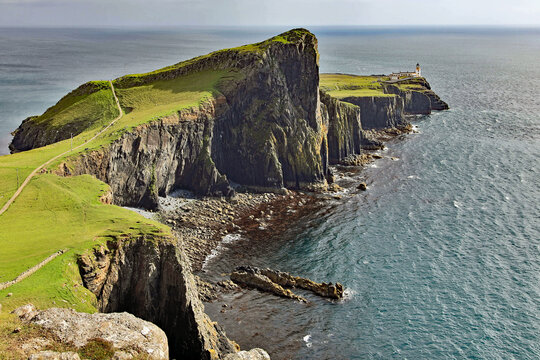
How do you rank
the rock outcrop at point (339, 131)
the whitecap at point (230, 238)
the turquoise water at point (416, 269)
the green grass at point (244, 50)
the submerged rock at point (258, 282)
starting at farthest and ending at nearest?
the rock outcrop at point (339, 131) → the green grass at point (244, 50) → the whitecap at point (230, 238) → the submerged rock at point (258, 282) → the turquoise water at point (416, 269)

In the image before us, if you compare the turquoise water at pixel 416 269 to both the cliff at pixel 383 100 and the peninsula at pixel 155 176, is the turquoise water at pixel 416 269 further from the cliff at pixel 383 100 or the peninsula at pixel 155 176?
the cliff at pixel 383 100

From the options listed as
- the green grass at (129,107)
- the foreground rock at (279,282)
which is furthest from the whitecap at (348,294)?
the green grass at (129,107)

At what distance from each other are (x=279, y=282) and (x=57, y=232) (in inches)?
1222

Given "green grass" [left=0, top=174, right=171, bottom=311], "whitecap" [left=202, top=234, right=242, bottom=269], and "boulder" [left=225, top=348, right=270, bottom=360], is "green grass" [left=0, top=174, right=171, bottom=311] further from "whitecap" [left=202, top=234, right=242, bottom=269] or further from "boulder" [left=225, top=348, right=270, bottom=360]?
"whitecap" [left=202, top=234, right=242, bottom=269]

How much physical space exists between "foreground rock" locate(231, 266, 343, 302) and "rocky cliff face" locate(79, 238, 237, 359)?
16.3 meters

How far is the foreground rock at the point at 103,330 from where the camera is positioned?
126ft

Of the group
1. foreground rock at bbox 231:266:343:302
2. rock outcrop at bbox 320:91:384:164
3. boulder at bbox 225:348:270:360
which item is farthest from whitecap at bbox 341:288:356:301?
rock outcrop at bbox 320:91:384:164

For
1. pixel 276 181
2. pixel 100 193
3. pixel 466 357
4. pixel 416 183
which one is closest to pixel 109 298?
pixel 100 193

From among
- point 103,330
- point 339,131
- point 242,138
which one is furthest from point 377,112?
point 103,330

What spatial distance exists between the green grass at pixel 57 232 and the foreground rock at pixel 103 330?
13.2ft

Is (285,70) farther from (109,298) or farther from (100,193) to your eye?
(109,298)

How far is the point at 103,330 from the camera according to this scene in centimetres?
3956

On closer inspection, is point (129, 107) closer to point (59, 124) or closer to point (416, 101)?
point (59, 124)

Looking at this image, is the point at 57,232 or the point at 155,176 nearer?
the point at 57,232
